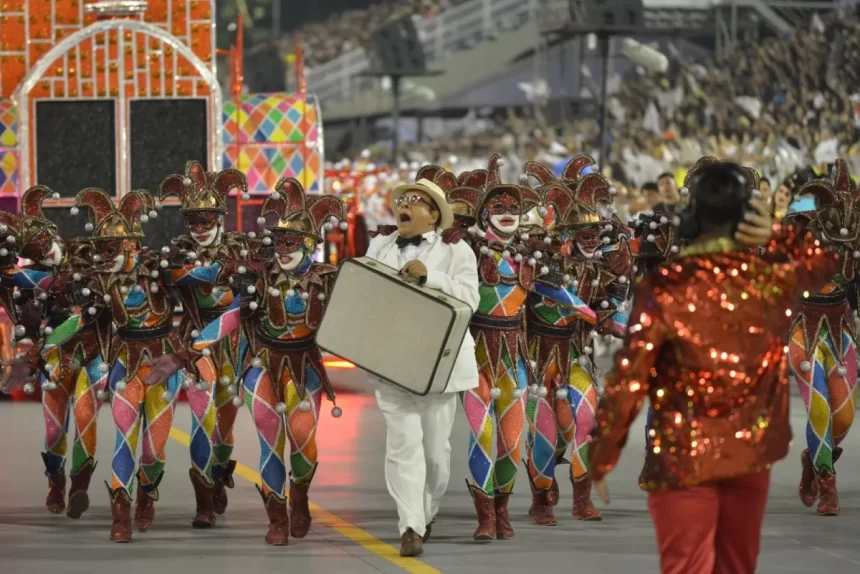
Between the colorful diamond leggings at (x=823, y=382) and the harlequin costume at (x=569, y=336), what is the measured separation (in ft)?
3.36

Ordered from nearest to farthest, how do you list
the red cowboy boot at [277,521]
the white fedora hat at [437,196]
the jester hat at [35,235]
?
the white fedora hat at [437,196] → the red cowboy boot at [277,521] → the jester hat at [35,235]

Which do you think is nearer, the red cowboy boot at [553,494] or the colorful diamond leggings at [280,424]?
the colorful diamond leggings at [280,424]

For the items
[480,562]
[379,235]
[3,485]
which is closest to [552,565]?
[480,562]

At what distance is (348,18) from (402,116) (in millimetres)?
5852

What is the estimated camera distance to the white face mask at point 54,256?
9977mm

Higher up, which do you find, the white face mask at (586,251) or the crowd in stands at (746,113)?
the crowd in stands at (746,113)

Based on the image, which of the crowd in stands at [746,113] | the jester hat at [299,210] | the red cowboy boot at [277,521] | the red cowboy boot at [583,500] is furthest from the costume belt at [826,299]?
the crowd in stands at [746,113]

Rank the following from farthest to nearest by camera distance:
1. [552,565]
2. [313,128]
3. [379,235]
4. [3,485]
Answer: [313,128]
[3,485]
[379,235]
[552,565]

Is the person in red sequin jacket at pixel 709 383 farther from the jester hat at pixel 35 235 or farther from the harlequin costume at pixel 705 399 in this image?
the jester hat at pixel 35 235

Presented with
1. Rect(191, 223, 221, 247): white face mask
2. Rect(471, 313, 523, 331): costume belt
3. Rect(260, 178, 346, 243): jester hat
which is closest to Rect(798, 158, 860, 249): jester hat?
Rect(471, 313, 523, 331): costume belt

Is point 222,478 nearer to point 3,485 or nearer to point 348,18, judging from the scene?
point 3,485

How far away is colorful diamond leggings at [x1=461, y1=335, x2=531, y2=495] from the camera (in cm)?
892

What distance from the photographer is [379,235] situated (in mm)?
8773

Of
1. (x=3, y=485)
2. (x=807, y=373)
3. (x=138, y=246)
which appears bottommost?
(x=3, y=485)
